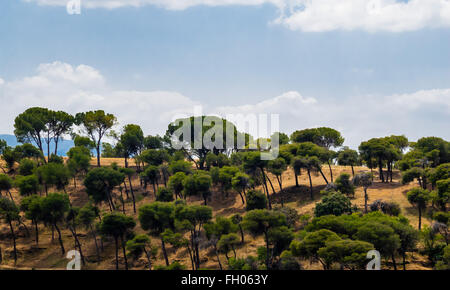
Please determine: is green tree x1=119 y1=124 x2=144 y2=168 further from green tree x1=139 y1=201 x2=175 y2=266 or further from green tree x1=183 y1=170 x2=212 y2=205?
green tree x1=139 y1=201 x2=175 y2=266

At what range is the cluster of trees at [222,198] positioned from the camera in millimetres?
35688

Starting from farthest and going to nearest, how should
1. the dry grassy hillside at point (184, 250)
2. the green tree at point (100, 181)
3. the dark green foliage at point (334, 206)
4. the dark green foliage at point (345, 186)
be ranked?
the green tree at point (100, 181), the dark green foliage at point (345, 186), the dry grassy hillside at point (184, 250), the dark green foliage at point (334, 206)

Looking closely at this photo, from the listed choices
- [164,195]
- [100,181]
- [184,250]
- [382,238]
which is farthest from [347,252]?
[100,181]

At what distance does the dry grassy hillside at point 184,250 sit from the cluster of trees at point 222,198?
3.57ft

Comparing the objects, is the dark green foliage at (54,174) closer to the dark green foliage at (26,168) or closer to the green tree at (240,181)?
the dark green foliage at (26,168)

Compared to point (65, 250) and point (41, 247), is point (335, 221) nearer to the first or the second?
point (65, 250)

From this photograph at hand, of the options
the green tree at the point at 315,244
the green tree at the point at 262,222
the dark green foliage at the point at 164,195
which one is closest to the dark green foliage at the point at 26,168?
the dark green foliage at the point at 164,195

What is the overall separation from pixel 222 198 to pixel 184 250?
755 inches

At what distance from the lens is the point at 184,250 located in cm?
5009

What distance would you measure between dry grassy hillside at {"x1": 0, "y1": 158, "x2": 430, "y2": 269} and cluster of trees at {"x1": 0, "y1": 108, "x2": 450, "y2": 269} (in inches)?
42.8

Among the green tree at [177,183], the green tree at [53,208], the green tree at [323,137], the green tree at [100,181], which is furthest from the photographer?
the green tree at [323,137]

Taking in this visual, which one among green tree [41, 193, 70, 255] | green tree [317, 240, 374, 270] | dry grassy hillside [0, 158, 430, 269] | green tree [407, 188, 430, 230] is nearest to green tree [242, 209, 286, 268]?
dry grassy hillside [0, 158, 430, 269]
